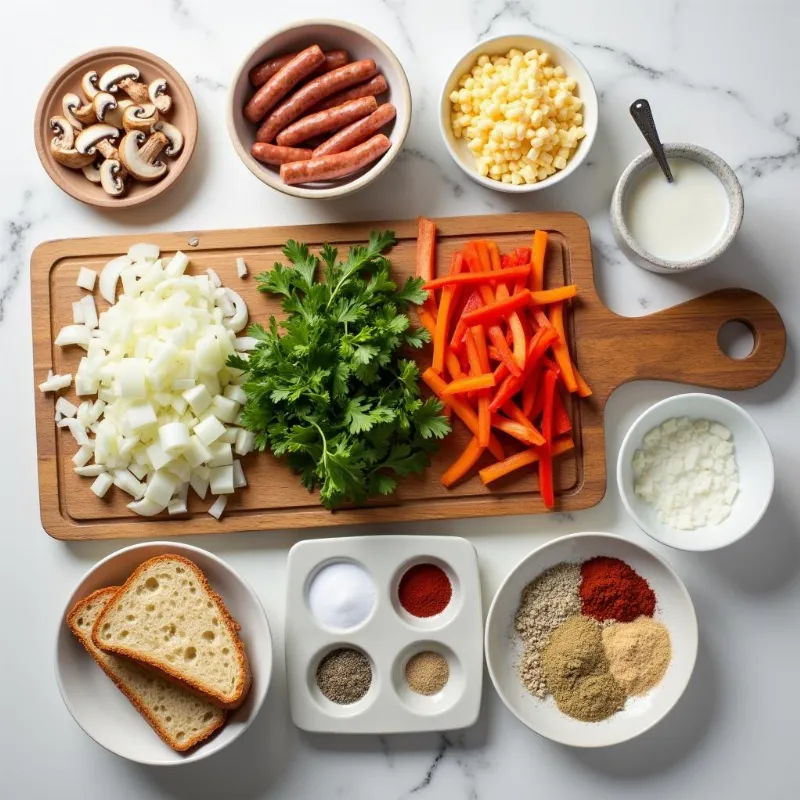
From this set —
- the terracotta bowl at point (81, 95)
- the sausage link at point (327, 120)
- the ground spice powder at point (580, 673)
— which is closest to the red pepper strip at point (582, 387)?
the ground spice powder at point (580, 673)

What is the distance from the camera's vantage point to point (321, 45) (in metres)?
2.29

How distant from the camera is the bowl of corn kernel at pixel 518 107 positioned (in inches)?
86.7

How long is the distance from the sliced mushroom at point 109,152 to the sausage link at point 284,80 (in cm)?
42

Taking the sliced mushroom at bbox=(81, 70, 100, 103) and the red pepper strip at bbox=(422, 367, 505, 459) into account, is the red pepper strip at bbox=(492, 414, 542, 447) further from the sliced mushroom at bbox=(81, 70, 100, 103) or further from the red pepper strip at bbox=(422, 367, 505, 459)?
the sliced mushroom at bbox=(81, 70, 100, 103)

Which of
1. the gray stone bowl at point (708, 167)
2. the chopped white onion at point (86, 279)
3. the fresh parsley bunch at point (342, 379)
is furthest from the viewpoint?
the chopped white onion at point (86, 279)

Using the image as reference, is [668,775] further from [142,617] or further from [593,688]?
[142,617]

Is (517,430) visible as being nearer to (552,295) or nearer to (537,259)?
(552,295)

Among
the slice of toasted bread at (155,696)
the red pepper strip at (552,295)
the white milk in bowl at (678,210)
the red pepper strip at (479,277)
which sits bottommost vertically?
the slice of toasted bread at (155,696)

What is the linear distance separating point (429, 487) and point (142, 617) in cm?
93

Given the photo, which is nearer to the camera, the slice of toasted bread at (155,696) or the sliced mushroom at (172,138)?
the slice of toasted bread at (155,696)

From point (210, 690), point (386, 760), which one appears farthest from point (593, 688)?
point (210, 690)

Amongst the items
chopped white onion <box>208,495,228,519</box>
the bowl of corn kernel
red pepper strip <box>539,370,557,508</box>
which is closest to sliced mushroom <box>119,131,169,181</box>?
the bowl of corn kernel

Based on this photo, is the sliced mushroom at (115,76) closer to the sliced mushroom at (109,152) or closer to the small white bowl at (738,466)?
the sliced mushroom at (109,152)

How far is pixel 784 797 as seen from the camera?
240cm
